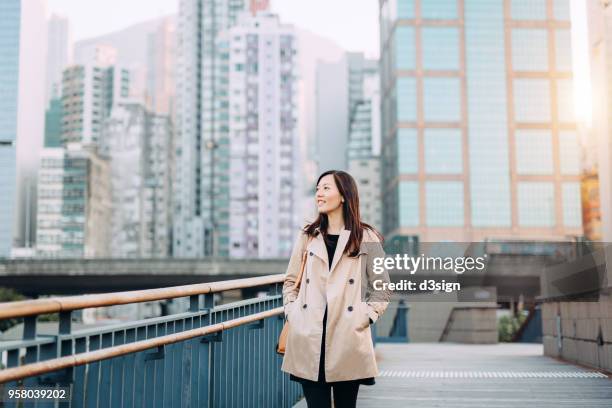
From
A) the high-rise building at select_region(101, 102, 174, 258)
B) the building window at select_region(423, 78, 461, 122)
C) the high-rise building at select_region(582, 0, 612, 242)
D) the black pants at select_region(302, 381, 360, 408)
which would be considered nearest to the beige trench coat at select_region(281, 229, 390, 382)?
the black pants at select_region(302, 381, 360, 408)

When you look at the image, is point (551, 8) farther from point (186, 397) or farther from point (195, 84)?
point (186, 397)

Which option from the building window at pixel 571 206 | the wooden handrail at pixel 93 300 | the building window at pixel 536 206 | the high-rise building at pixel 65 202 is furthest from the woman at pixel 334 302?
the high-rise building at pixel 65 202

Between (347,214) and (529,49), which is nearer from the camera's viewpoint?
(347,214)

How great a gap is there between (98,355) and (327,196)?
5.15ft

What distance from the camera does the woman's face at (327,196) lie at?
4662 mm

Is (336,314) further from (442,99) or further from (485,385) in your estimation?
(442,99)

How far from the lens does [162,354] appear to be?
4.64 metres

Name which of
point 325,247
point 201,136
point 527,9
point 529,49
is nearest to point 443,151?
point 529,49

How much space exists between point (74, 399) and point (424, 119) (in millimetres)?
96254

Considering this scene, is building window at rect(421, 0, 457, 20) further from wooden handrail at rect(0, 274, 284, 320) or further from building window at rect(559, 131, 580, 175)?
wooden handrail at rect(0, 274, 284, 320)

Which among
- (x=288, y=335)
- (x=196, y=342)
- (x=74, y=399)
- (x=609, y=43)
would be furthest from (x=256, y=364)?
(x=609, y=43)

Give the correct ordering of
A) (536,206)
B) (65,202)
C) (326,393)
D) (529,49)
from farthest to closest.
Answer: (65,202) < (529,49) < (536,206) < (326,393)

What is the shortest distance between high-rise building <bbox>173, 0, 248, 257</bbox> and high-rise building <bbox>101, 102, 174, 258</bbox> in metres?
14.6

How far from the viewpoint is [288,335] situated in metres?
4.55
